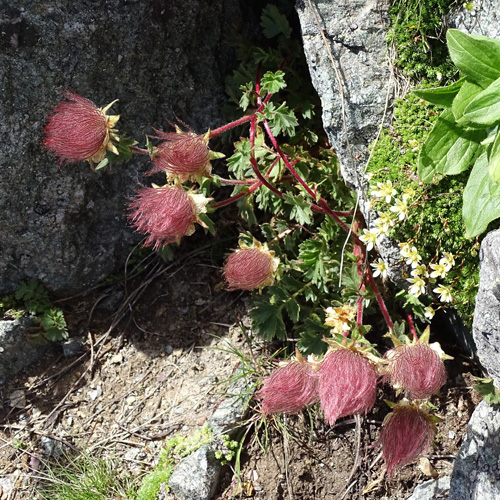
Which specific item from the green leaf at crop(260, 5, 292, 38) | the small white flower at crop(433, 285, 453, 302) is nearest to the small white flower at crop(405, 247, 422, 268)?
the small white flower at crop(433, 285, 453, 302)

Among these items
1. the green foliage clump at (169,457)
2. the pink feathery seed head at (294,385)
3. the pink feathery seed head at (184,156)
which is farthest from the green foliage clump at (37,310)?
the pink feathery seed head at (294,385)

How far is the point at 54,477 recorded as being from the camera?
10.7ft

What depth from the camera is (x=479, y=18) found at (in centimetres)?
266

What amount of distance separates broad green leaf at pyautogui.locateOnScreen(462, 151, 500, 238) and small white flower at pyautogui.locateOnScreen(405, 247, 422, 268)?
31 cm

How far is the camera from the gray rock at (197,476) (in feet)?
10.1

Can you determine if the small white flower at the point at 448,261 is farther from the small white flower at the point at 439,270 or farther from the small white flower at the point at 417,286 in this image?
the small white flower at the point at 417,286

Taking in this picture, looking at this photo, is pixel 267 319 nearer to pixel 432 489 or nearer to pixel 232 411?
pixel 232 411

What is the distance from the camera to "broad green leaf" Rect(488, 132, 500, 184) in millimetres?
2156

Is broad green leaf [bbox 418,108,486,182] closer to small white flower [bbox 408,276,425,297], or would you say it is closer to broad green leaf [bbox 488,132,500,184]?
broad green leaf [bbox 488,132,500,184]

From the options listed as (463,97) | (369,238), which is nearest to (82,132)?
(369,238)

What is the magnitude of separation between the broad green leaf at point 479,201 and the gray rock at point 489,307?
0.07 meters

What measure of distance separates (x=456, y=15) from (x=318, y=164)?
3.29ft

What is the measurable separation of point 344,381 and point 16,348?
6.83ft

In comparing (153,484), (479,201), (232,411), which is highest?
(479,201)
